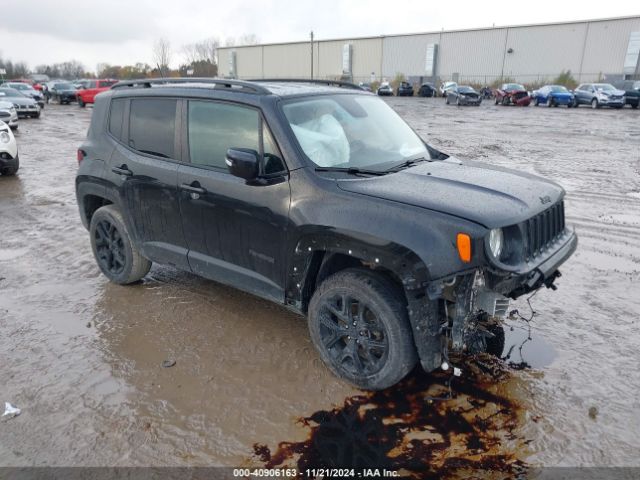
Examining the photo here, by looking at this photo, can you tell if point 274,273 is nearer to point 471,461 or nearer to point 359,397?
point 359,397

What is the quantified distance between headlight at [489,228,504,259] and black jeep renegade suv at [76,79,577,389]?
0.01 m

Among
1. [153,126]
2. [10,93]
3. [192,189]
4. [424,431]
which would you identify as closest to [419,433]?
[424,431]

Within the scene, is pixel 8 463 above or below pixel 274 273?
below

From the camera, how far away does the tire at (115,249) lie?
4.98 meters

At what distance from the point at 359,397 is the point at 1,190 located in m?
9.03

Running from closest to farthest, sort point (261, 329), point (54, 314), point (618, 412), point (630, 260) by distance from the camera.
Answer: point (618, 412)
point (261, 329)
point (54, 314)
point (630, 260)

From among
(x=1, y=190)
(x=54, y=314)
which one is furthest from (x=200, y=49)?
(x=54, y=314)

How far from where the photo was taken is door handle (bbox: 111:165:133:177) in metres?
4.62

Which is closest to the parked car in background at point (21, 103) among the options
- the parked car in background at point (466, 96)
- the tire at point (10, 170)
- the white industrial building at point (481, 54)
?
the tire at point (10, 170)

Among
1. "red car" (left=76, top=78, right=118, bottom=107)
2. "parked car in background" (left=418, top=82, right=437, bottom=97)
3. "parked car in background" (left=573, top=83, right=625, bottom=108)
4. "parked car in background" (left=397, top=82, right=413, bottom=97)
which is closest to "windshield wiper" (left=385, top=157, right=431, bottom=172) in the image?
"parked car in background" (left=573, top=83, right=625, bottom=108)

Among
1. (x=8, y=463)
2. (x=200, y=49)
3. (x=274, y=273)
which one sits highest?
(x=200, y=49)

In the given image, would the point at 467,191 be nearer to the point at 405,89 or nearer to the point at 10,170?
the point at 10,170

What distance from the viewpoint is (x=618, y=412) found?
3.23m

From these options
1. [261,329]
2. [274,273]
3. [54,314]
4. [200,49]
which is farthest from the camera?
[200,49]
